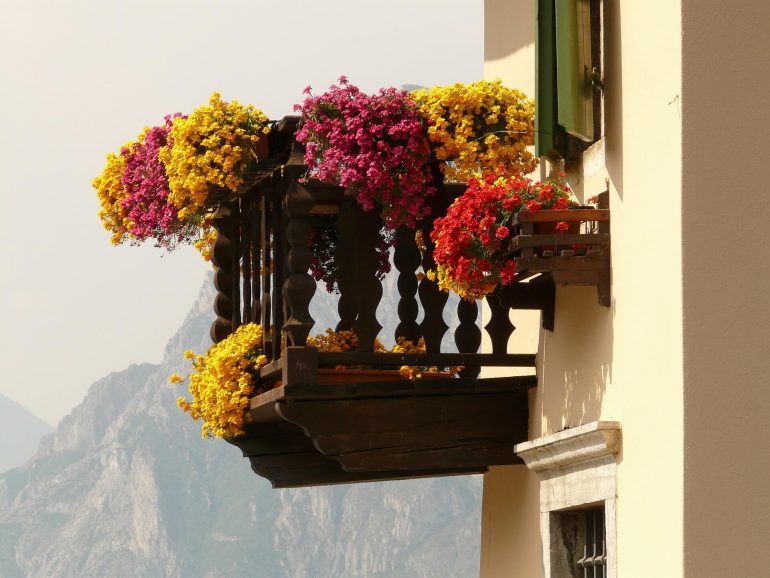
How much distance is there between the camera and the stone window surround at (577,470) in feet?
24.0

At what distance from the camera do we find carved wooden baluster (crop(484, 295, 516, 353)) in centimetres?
908

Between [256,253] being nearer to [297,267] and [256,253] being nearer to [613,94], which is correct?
[297,267]

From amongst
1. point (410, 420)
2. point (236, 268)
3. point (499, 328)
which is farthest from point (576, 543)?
point (236, 268)

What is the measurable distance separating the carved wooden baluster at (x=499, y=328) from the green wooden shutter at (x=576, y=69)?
1668mm

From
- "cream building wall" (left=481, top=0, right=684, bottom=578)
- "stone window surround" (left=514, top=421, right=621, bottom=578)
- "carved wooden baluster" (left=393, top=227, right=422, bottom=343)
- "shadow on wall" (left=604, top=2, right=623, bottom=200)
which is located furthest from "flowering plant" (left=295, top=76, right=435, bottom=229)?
"stone window surround" (left=514, top=421, right=621, bottom=578)

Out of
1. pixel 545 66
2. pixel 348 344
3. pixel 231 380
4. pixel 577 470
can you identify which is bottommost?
pixel 577 470

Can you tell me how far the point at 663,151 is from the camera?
267 inches

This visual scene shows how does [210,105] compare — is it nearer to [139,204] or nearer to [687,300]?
[139,204]

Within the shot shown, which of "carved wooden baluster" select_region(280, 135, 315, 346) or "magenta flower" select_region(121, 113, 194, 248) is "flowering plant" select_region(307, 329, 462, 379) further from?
"magenta flower" select_region(121, 113, 194, 248)

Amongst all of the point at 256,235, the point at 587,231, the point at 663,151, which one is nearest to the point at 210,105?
the point at 256,235

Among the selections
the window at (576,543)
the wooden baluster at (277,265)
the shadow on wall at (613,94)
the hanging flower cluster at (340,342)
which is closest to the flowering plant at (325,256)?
the wooden baluster at (277,265)

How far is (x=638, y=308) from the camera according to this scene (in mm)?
7047

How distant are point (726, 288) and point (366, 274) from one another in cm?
277

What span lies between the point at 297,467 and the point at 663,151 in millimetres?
4307
